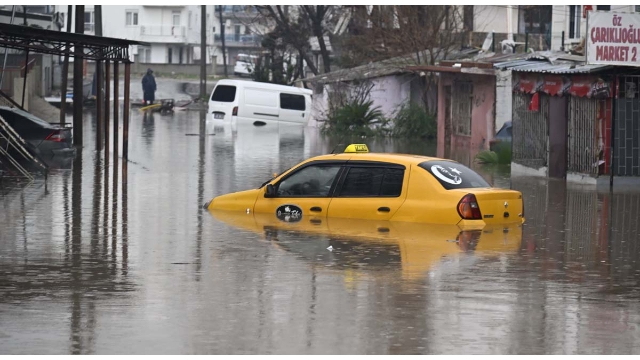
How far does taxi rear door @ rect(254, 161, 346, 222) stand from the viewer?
56.2 ft

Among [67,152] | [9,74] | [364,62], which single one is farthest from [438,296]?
[364,62]

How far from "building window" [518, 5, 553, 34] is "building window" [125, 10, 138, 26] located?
56.7m

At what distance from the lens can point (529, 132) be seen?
28719 millimetres

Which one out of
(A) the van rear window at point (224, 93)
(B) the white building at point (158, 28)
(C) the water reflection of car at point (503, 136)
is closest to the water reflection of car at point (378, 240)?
(C) the water reflection of car at point (503, 136)

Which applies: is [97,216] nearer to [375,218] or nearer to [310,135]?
[375,218]

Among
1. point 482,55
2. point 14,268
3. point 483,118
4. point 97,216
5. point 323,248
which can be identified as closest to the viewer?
point 14,268

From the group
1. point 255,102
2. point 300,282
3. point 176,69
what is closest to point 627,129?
point 300,282

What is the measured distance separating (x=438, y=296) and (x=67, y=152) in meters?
17.4

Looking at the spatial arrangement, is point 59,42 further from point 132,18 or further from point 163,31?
point 132,18

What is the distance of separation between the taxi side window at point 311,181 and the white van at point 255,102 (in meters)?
30.0

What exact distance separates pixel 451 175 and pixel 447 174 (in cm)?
6

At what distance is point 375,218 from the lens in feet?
54.9

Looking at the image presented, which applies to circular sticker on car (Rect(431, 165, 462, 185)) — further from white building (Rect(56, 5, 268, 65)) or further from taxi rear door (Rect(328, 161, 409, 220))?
white building (Rect(56, 5, 268, 65))

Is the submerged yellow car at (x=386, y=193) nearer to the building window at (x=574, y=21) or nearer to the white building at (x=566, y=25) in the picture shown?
the white building at (x=566, y=25)
